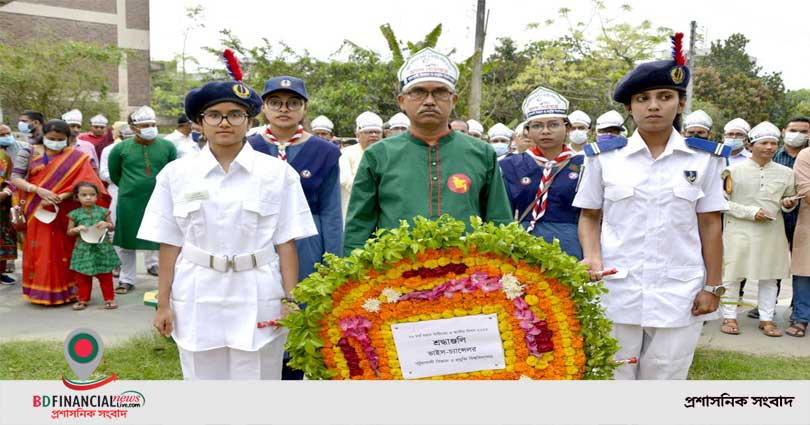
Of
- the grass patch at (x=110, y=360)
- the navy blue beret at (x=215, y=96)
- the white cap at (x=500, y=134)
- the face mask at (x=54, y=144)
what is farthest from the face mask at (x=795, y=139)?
the face mask at (x=54, y=144)

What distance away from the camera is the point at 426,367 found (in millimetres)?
2375

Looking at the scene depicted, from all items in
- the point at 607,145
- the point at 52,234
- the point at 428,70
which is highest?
the point at 428,70

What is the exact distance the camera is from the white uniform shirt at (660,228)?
119 inches

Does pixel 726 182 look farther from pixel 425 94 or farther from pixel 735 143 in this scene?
pixel 735 143

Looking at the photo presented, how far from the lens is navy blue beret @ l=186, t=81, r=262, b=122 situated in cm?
296

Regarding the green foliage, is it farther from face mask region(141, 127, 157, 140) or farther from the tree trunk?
face mask region(141, 127, 157, 140)

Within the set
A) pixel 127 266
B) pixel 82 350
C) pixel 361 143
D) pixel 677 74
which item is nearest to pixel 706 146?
pixel 677 74

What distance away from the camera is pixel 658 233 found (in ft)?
9.96

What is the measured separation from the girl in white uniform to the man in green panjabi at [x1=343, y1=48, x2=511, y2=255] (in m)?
0.33

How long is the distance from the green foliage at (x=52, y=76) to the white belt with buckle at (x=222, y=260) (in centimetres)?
2127

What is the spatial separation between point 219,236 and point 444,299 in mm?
1095

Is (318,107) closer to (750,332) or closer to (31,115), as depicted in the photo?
(31,115)
